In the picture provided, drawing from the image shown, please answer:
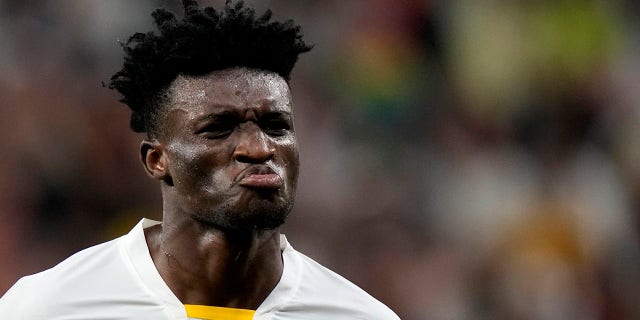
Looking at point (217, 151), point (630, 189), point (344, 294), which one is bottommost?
point (344, 294)

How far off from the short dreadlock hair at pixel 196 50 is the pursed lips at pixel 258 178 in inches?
14.1

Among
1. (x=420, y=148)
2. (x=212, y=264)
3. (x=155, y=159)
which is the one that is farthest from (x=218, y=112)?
(x=420, y=148)

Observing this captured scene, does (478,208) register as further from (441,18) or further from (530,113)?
(441,18)

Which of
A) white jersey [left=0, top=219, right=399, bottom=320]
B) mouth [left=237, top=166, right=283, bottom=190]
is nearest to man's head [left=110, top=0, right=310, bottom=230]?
mouth [left=237, top=166, right=283, bottom=190]

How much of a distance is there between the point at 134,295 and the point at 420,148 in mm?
3047

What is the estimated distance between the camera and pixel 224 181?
10.0ft

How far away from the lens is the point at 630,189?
236 inches

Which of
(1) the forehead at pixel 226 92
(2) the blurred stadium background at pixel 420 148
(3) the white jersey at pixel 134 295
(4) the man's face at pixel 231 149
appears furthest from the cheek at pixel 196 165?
(2) the blurred stadium background at pixel 420 148

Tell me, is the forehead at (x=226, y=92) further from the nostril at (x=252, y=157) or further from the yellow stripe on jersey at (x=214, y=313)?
the yellow stripe on jersey at (x=214, y=313)

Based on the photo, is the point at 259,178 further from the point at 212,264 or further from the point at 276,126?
the point at 212,264

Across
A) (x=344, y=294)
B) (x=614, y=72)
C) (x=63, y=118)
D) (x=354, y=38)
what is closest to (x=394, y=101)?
(x=354, y=38)

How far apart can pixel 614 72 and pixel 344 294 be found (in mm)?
3321

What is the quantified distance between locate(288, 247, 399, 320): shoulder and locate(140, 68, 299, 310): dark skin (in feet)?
0.42

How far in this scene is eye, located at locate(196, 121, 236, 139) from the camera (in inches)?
122
